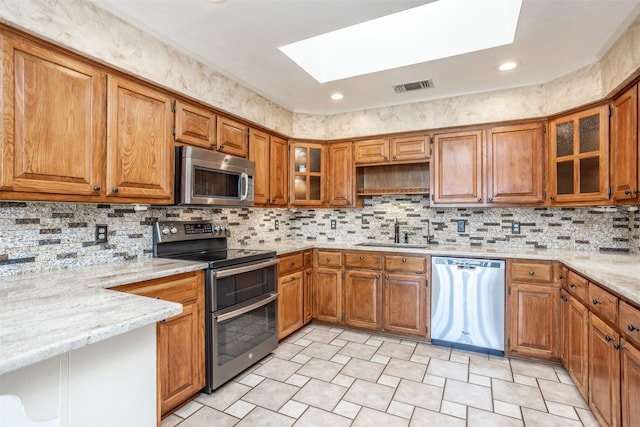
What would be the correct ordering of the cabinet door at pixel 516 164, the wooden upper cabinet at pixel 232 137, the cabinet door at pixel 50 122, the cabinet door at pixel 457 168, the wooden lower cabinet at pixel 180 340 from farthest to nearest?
the cabinet door at pixel 457 168, the cabinet door at pixel 516 164, the wooden upper cabinet at pixel 232 137, the wooden lower cabinet at pixel 180 340, the cabinet door at pixel 50 122

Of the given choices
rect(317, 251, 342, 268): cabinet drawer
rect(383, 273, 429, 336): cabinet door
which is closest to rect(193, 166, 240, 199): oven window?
rect(317, 251, 342, 268): cabinet drawer

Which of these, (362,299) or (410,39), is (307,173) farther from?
(410,39)

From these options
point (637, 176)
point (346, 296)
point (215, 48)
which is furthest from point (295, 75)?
point (637, 176)

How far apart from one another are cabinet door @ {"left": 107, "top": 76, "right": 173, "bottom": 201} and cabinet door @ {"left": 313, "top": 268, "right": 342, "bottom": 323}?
187cm

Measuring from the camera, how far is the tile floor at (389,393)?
2.02m

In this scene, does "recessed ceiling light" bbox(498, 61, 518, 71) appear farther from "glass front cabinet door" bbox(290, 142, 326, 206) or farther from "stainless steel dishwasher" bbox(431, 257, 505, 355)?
"glass front cabinet door" bbox(290, 142, 326, 206)

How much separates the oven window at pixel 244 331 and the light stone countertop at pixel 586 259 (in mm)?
594

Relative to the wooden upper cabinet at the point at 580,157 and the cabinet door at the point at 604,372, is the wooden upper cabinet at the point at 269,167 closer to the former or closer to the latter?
the wooden upper cabinet at the point at 580,157

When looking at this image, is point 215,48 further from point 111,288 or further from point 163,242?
point 111,288

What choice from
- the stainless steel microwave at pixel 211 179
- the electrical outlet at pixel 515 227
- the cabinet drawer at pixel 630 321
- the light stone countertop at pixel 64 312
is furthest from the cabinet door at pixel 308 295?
the cabinet drawer at pixel 630 321

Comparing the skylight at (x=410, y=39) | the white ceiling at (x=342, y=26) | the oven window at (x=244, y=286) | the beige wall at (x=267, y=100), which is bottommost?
the oven window at (x=244, y=286)

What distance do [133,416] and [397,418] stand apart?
153 cm

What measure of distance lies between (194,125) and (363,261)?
205 centimetres

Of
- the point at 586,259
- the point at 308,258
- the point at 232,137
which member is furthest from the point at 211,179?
the point at 586,259
